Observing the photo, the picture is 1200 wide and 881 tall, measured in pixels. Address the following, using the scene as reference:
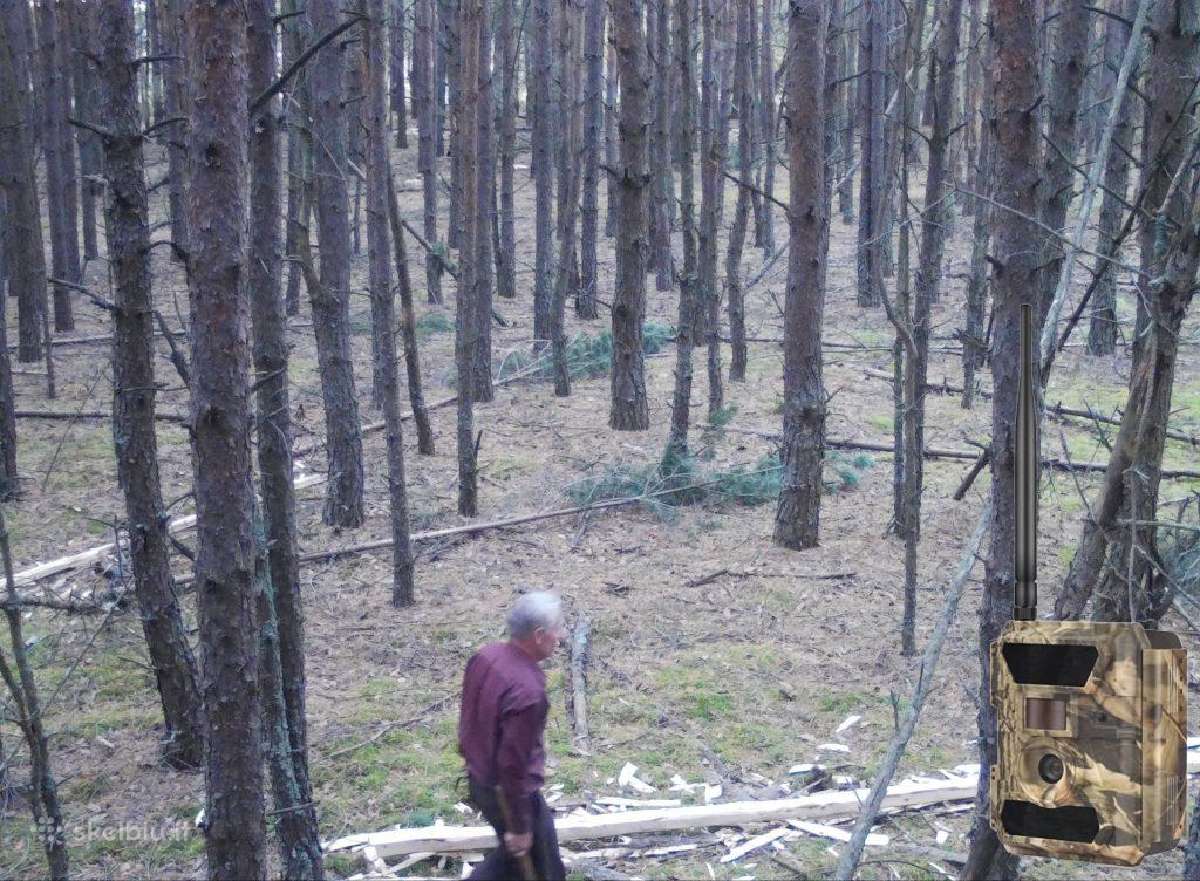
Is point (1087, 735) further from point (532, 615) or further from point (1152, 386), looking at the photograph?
point (532, 615)

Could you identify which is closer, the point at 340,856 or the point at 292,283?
A: the point at 340,856

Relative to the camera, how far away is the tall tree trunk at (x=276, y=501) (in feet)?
19.1

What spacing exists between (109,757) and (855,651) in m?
5.68

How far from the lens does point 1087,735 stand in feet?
6.15

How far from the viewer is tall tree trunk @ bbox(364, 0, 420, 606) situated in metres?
10.1

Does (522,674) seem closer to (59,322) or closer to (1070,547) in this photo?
(1070,547)

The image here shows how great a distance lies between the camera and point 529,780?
4.81 meters

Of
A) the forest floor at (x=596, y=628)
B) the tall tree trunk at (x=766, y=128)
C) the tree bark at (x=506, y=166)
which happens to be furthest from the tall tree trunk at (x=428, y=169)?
the forest floor at (x=596, y=628)

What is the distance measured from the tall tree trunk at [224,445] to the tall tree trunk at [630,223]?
9343 mm

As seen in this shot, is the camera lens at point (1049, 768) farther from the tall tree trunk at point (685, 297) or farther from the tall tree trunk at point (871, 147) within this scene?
the tall tree trunk at point (871, 147)

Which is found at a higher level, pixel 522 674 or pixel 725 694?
pixel 522 674

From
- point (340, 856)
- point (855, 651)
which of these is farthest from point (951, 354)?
point (340, 856)

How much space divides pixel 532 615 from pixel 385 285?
7349 mm

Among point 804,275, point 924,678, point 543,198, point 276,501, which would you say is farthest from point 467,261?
point 924,678
